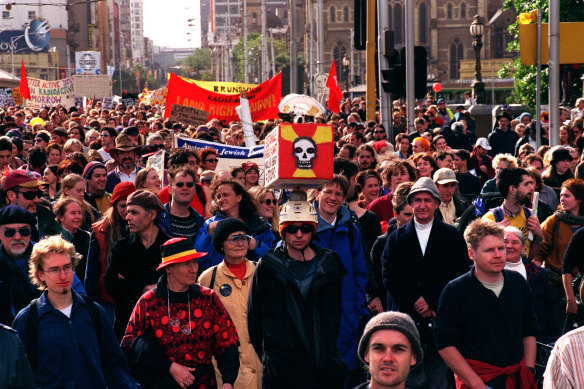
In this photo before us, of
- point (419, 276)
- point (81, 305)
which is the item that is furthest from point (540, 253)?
point (81, 305)

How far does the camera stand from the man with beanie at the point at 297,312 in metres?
5.82

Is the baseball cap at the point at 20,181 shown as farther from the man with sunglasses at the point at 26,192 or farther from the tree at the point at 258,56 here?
the tree at the point at 258,56

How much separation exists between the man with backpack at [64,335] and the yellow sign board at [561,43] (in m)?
11.3

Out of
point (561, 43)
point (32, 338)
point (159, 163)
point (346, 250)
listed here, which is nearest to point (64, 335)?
point (32, 338)

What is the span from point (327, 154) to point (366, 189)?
395 cm

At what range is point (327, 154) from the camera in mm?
6137

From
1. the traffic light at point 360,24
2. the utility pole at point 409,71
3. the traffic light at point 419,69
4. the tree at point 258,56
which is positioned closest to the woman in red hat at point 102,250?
the traffic light at point 419,69

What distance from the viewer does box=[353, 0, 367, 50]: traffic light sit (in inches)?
764

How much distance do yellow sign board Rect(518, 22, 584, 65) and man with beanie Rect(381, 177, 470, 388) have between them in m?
8.83

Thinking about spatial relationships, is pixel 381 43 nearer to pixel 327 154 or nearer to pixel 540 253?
pixel 540 253

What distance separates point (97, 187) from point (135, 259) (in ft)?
10.2

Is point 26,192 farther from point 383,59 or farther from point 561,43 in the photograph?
point 383,59

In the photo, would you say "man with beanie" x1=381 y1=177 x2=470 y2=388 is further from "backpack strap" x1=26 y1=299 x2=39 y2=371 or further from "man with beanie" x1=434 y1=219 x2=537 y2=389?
"backpack strap" x1=26 y1=299 x2=39 y2=371

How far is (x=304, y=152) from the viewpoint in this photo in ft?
20.1
